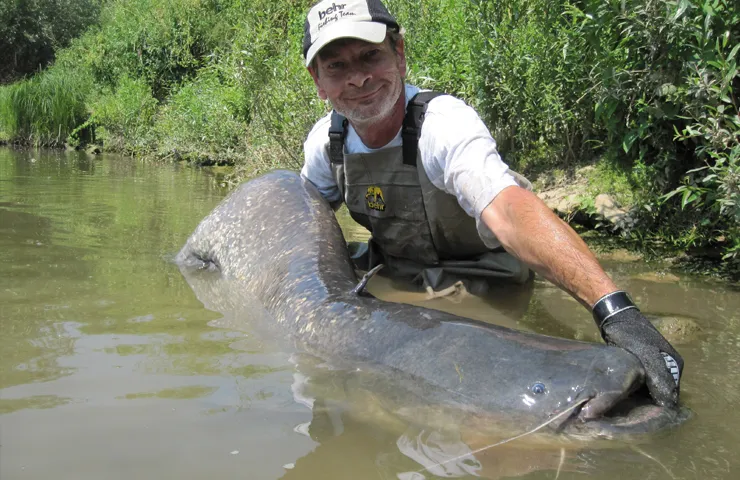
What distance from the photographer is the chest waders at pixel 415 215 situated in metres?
3.61

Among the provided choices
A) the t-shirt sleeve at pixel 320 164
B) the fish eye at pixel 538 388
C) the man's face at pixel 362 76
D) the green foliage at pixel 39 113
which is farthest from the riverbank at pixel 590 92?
the green foliage at pixel 39 113

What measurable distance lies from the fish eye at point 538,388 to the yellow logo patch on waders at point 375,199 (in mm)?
1873

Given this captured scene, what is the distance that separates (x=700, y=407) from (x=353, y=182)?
2227 millimetres

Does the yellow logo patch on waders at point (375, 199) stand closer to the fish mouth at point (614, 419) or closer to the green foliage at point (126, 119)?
the fish mouth at point (614, 419)

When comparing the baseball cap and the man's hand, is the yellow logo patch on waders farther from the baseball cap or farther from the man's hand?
the man's hand

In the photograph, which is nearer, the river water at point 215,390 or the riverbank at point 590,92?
the river water at point 215,390

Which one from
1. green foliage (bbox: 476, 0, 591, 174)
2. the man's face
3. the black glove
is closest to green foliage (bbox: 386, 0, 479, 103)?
green foliage (bbox: 476, 0, 591, 174)

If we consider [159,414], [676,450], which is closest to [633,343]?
[676,450]

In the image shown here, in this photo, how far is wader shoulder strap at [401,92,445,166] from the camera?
3.51m

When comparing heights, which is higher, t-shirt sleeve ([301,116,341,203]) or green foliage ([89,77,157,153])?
green foliage ([89,77,157,153])

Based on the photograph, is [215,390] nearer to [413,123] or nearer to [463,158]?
[463,158]

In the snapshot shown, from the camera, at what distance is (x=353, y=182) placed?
3.96 m

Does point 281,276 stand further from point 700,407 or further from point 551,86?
point 551,86

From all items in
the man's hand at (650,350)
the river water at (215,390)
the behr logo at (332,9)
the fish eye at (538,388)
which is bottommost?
the river water at (215,390)
